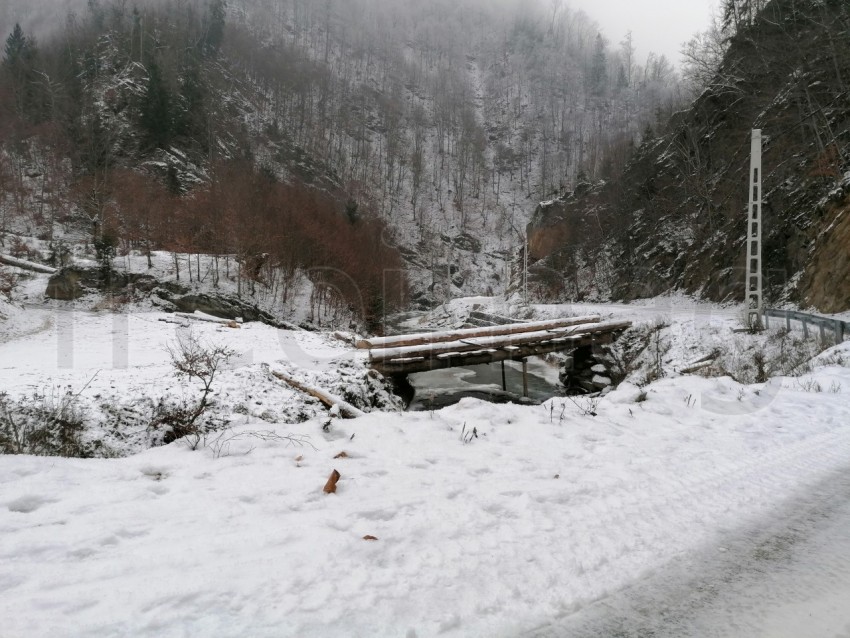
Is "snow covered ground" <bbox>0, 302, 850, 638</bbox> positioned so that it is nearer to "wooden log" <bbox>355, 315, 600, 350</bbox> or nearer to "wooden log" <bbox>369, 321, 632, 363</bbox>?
"wooden log" <bbox>369, 321, 632, 363</bbox>

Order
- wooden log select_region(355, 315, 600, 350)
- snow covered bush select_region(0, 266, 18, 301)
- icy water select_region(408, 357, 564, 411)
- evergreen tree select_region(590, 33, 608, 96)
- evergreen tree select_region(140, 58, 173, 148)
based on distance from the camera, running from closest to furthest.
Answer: wooden log select_region(355, 315, 600, 350), icy water select_region(408, 357, 564, 411), snow covered bush select_region(0, 266, 18, 301), evergreen tree select_region(140, 58, 173, 148), evergreen tree select_region(590, 33, 608, 96)

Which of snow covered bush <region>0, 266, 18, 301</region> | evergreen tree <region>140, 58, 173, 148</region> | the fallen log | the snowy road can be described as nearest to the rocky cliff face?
the snowy road

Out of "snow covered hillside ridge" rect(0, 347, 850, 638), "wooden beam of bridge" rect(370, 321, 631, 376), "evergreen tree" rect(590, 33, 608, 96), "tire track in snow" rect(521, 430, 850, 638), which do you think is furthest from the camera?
"evergreen tree" rect(590, 33, 608, 96)

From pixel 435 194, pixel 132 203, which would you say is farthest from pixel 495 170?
pixel 132 203

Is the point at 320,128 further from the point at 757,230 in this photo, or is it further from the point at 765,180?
the point at 757,230

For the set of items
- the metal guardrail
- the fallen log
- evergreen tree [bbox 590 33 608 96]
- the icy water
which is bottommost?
the icy water

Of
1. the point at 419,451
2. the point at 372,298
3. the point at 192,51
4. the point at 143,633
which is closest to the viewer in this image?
the point at 143,633

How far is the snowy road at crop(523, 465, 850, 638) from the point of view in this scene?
2246 mm

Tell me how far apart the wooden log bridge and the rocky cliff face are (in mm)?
7540

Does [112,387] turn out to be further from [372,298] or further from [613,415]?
[372,298]

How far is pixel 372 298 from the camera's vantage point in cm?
3581

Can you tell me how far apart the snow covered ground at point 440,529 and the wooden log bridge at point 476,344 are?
7.33 m

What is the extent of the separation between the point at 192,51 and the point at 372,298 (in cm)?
7407

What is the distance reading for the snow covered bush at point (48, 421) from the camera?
6.09 metres
